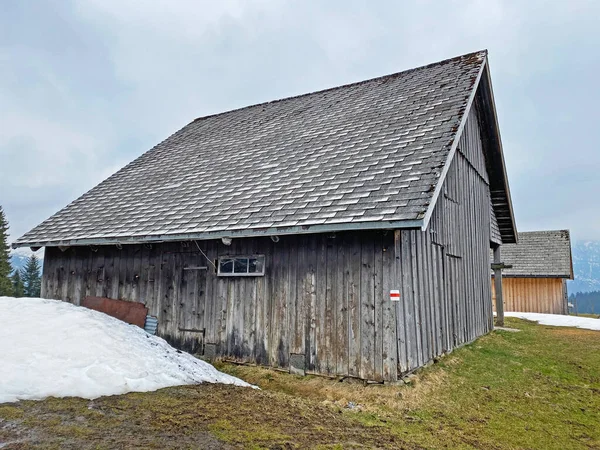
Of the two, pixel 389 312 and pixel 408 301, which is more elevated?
pixel 408 301

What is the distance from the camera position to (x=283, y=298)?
816 centimetres

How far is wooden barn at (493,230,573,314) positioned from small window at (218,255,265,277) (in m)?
20.8

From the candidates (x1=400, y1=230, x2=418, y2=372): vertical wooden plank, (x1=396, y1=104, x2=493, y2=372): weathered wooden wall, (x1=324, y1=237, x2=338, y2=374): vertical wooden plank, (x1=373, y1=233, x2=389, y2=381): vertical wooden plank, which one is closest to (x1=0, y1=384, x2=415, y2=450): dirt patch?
(x1=373, y1=233, x2=389, y2=381): vertical wooden plank

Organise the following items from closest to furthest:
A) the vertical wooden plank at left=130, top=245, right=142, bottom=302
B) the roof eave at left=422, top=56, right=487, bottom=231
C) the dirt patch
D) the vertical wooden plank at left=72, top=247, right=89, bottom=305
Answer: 1. the dirt patch
2. the roof eave at left=422, top=56, right=487, bottom=231
3. the vertical wooden plank at left=130, top=245, right=142, bottom=302
4. the vertical wooden plank at left=72, top=247, right=89, bottom=305

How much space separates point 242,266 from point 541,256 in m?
23.9

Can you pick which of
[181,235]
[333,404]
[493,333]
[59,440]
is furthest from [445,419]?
[493,333]

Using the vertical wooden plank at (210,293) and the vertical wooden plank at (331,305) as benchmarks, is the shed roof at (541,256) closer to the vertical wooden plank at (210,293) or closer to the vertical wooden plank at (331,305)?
the vertical wooden plank at (331,305)

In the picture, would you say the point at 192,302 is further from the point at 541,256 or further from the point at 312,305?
the point at 541,256

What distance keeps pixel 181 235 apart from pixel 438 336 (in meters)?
5.60

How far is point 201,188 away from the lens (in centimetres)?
1080

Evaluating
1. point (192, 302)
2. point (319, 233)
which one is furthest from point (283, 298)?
point (192, 302)

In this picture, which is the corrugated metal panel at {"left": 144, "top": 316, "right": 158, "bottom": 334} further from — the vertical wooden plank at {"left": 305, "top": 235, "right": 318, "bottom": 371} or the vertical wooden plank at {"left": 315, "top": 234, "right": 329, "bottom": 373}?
the vertical wooden plank at {"left": 315, "top": 234, "right": 329, "bottom": 373}

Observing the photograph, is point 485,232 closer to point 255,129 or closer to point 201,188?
point 255,129

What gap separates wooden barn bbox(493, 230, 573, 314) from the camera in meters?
25.2
